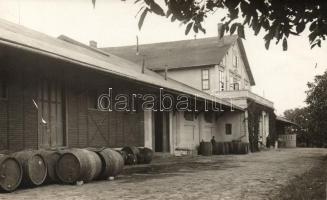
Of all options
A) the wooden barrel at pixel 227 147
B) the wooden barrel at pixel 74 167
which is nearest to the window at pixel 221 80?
the wooden barrel at pixel 227 147

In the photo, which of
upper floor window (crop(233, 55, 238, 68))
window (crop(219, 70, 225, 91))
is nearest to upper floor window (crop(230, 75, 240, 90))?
upper floor window (crop(233, 55, 238, 68))

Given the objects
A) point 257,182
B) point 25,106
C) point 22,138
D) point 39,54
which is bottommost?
point 257,182

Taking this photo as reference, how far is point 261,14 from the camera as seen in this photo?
5.04 meters

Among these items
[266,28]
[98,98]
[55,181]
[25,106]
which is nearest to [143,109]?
[98,98]

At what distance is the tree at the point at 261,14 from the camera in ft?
14.3

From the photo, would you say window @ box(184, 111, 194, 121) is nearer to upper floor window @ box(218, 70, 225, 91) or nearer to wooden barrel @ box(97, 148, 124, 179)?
upper floor window @ box(218, 70, 225, 91)

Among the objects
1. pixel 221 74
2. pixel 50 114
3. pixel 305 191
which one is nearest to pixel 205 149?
pixel 221 74

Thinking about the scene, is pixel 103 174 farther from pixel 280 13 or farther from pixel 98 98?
pixel 280 13

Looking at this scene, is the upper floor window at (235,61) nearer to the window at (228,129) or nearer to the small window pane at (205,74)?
the small window pane at (205,74)

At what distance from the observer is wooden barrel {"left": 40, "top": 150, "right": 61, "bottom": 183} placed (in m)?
10.8

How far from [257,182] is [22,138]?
20.3 feet

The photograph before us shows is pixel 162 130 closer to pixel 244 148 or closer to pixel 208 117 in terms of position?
pixel 244 148

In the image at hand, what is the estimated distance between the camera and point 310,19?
5.06 m

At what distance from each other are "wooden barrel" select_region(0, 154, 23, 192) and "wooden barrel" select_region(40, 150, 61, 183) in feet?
3.28
